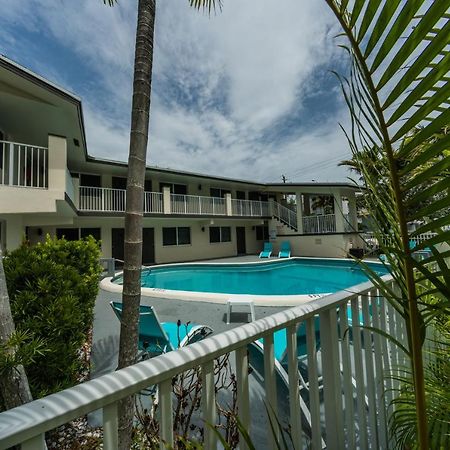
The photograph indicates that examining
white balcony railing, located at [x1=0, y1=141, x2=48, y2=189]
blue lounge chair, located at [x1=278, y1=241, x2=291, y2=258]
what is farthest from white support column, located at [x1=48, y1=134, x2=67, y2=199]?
blue lounge chair, located at [x1=278, y1=241, x2=291, y2=258]

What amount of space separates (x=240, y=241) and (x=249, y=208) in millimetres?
3655

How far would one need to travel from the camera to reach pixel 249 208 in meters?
20.8

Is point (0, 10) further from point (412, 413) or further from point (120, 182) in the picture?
point (120, 182)

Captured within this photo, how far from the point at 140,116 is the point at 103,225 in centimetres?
1498

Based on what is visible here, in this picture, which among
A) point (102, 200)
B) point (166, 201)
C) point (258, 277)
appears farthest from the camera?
point (166, 201)

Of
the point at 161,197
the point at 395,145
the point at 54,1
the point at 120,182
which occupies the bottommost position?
the point at 395,145

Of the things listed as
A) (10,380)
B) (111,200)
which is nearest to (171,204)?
(111,200)

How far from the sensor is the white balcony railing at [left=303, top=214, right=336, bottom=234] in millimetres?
18812

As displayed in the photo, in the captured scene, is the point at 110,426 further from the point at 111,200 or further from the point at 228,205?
the point at 228,205

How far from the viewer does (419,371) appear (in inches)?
38.2

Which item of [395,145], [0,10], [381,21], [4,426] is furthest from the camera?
[0,10]

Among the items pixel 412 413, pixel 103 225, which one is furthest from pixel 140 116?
pixel 103 225

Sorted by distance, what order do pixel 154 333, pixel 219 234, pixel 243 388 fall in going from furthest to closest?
pixel 219 234
pixel 154 333
pixel 243 388

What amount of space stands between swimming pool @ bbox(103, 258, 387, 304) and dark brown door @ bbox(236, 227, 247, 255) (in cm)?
605
